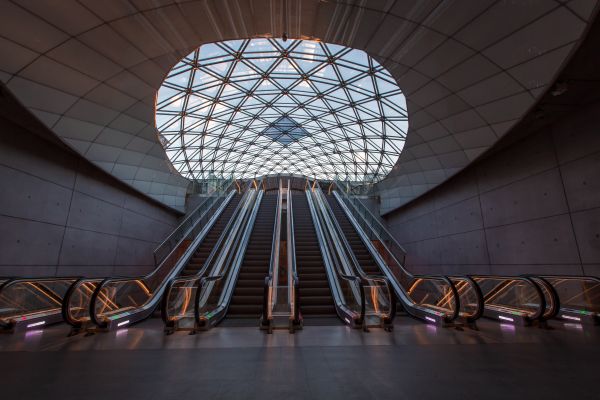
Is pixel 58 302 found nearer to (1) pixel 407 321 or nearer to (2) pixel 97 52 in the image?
(2) pixel 97 52

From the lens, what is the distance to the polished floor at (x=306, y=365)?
310 cm

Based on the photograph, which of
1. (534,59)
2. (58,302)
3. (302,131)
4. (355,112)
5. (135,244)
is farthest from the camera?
(302,131)

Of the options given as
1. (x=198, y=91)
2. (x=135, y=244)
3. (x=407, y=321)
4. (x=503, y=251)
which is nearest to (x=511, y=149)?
(x=503, y=251)

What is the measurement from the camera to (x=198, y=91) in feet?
51.0

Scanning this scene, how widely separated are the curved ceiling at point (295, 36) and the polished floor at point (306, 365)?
603cm

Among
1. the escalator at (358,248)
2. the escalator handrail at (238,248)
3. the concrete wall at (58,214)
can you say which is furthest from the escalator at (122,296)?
the escalator at (358,248)

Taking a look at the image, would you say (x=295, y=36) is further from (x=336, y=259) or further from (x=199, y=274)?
(x=199, y=274)

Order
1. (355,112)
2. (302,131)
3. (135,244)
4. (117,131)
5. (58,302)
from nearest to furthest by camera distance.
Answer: (58,302) < (117,131) < (135,244) < (355,112) < (302,131)

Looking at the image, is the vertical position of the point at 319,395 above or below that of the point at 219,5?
below

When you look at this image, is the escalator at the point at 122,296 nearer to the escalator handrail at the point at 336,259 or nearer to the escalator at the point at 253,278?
the escalator at the point at 253,278

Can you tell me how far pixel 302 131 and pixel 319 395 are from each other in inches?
Answer: 897

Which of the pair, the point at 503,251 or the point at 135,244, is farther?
the point at 135,244

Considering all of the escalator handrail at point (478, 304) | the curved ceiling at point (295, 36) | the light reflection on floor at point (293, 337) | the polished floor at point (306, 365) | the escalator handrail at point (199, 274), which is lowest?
the light reflection on floor at point (293, 337)

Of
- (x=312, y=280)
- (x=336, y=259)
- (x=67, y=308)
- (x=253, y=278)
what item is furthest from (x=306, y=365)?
(x=336, y=259)
